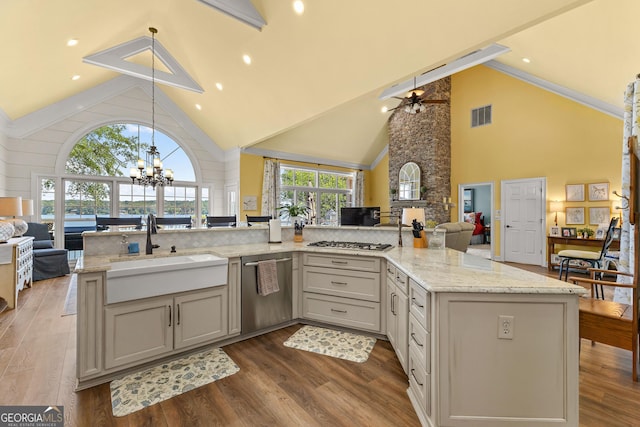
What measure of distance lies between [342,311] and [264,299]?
0.78 m

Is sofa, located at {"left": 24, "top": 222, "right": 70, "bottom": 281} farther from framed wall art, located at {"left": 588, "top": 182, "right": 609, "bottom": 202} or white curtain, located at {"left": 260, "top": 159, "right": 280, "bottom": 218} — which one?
framed wall art, located at {"left": 588, "top": 182, "right": 609, "bottom": 202}

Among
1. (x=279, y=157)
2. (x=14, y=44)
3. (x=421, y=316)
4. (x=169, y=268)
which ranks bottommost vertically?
(x=421, y=316)

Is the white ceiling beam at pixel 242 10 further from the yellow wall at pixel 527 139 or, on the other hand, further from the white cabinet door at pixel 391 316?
the yellow wall at pixel 527 139

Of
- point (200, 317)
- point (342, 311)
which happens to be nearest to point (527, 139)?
point (342, 311)

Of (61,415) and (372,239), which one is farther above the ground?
(372,239)

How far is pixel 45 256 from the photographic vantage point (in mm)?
4918

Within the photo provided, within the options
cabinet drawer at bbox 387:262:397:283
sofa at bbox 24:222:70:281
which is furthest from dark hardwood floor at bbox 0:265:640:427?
sofa at bbox 24:222:70:281

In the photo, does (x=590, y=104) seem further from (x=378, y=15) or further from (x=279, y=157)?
(x=279, y=157)

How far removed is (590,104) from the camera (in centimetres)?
563

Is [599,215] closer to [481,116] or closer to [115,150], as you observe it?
[481,116]

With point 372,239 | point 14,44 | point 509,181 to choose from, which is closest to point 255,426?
point 372,239

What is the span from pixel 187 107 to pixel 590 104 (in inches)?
343

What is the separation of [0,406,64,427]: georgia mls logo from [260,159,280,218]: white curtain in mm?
5822

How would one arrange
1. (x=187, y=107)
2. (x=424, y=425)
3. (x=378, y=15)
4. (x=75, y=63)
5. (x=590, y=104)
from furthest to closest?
(x=187, y=107)
(x=590, y=104)
(x=75, y=63)
(x=378, y=15)
(x=424, y=425)
